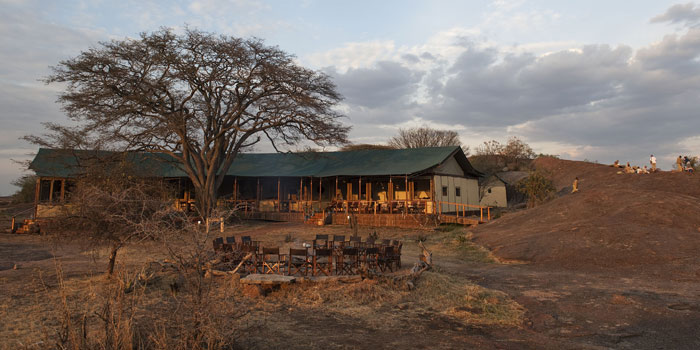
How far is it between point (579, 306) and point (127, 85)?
82.7ft

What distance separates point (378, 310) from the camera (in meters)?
8.54

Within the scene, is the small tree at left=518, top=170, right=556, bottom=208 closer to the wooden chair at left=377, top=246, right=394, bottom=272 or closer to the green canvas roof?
the green canvas roof

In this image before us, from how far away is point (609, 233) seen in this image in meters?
16.0

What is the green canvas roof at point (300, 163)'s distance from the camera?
27297 mm

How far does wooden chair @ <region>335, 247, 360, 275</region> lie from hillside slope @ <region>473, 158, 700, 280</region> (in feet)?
22.7

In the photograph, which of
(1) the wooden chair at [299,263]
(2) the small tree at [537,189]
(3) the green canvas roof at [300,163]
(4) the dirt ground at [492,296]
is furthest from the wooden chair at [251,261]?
(2) the small tree at [537,189]

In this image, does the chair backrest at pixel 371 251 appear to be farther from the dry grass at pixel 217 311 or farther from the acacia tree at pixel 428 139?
the acacia tree at pixel 428 139

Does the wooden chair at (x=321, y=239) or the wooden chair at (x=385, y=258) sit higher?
the wooden chair at (x=321, y=239)

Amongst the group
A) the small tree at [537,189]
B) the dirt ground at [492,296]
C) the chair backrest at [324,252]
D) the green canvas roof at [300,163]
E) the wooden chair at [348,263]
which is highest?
the green canvas roof at [300,163]

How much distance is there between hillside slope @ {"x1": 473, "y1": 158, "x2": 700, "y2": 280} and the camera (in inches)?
542

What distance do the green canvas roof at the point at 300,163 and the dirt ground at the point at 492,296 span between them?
9.25 m

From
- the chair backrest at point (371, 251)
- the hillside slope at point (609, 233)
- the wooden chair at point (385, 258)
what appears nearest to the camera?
the chair backrest at point (371, 251)

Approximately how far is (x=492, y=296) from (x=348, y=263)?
384 cm

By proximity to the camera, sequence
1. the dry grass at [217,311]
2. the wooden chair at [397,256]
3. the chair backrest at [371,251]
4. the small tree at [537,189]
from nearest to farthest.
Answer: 1. the dry grass at [217,311]
2. the chair backrest at [371,251]
3. the wooden chair at [397,256]
4. the small tree at [537,189]
